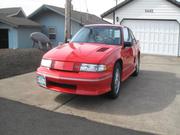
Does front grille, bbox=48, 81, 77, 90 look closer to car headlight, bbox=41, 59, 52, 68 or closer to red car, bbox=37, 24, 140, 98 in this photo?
red car, bbox=37, 24, 140, 98

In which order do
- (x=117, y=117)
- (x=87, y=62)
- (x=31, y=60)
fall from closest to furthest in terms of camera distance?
(x=117, y=117) < (x=87, y=62) < (x=31, y=60)

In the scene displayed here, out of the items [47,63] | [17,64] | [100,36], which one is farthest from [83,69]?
[17,64]

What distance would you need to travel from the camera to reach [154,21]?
52.7ft

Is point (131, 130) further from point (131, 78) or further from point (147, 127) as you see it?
point (131, 78)

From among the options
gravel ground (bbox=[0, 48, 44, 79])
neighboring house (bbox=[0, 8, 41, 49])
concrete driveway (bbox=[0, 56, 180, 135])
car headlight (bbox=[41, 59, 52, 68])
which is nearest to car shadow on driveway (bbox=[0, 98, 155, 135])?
concrete driveway (bbox=[0, 56, 180, 135])

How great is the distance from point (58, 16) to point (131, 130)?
725 inches

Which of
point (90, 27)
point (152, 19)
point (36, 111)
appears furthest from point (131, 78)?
point (152, 19)

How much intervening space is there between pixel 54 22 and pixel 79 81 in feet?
57.4

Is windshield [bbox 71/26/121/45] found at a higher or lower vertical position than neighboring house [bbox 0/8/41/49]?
lower

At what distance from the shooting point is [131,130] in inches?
164

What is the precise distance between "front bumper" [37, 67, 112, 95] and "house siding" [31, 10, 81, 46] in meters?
15.7

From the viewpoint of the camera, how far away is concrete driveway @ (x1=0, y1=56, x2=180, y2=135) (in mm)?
4516

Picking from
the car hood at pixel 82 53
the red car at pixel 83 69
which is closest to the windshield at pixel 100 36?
the red car at pixel 83 69

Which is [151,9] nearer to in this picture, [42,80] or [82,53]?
[82,53]
